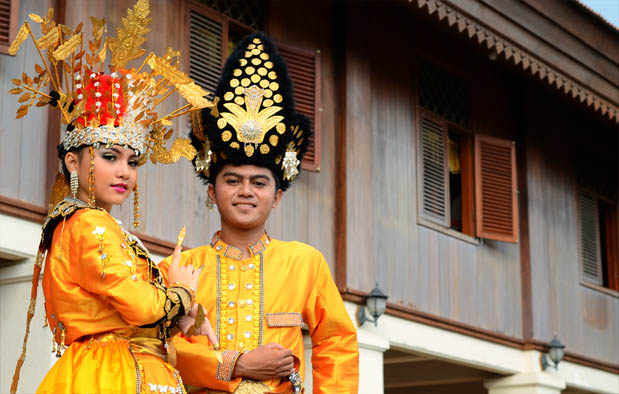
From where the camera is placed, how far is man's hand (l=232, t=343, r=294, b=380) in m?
4.60

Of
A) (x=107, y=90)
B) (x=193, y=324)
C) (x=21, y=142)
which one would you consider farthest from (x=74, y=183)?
(x=21, y=142)

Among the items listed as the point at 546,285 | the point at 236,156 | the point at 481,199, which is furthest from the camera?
the point at 546,285

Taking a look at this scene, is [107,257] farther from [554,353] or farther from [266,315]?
[554,353]

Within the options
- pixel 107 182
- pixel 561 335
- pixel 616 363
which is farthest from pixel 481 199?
pixel 107 182

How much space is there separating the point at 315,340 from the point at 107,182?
1.23 meters

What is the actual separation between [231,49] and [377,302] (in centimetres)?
255

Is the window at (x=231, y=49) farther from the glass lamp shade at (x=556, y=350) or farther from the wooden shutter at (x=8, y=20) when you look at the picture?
the glass lamp shade at (x=556, y=350)

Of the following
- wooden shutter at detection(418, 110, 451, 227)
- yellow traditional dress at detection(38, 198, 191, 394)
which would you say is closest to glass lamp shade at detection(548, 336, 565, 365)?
wooden shutter at detection(418, 110, 451, 227)

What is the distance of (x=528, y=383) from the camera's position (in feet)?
39.6

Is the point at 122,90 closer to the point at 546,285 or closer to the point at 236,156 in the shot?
the point at 236,156

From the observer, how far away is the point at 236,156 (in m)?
4.95

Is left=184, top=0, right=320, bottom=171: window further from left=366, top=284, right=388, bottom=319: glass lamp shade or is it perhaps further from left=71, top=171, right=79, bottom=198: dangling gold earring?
left=71, top=171, right=79, bottom=198: dangling gold earring

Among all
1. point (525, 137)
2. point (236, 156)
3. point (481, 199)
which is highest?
point (525, 137)

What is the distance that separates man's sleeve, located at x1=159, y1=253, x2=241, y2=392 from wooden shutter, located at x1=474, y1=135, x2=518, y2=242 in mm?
7363
